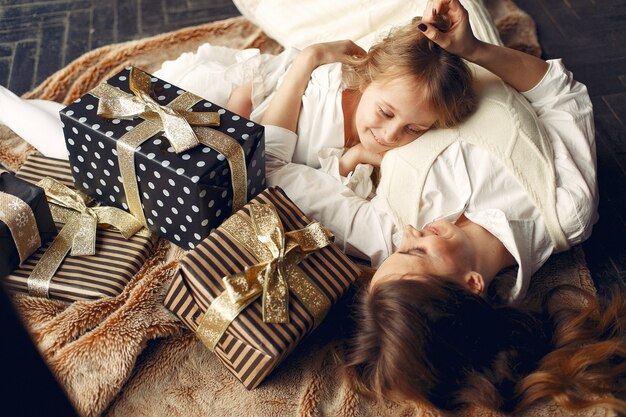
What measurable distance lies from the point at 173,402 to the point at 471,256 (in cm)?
79

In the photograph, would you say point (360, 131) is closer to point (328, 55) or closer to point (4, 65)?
point (328, 55)

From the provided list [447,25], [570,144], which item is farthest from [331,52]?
[570,144]

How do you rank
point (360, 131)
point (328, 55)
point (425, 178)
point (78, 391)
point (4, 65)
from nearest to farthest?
point (78, 391)
point (425, 178)
point (360, 131)
point (328, 55)
point (4, 65)

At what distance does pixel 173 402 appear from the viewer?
143 centimetres

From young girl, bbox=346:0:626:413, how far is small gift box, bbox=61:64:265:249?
Result: 419mm

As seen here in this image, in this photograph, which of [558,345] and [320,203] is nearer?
[558,345]

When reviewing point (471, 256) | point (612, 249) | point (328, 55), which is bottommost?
point (612, 249)

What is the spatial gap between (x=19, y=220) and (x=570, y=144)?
1.48 m

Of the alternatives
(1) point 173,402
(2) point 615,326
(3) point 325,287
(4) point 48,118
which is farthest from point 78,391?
(2) point 615,326

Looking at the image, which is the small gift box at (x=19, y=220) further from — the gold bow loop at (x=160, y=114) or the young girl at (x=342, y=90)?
the young girl at (x=342, y=90)

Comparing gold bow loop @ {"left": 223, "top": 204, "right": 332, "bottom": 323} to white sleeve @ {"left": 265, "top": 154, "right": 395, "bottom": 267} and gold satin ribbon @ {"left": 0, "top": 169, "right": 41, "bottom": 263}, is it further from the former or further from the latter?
gold satin ribbon @ {"left": 0, "top": 169, "right": 41, "bottom": 263}

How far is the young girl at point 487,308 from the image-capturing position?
1.35 metres

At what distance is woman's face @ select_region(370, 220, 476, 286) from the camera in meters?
1.46

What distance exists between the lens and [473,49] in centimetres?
167
